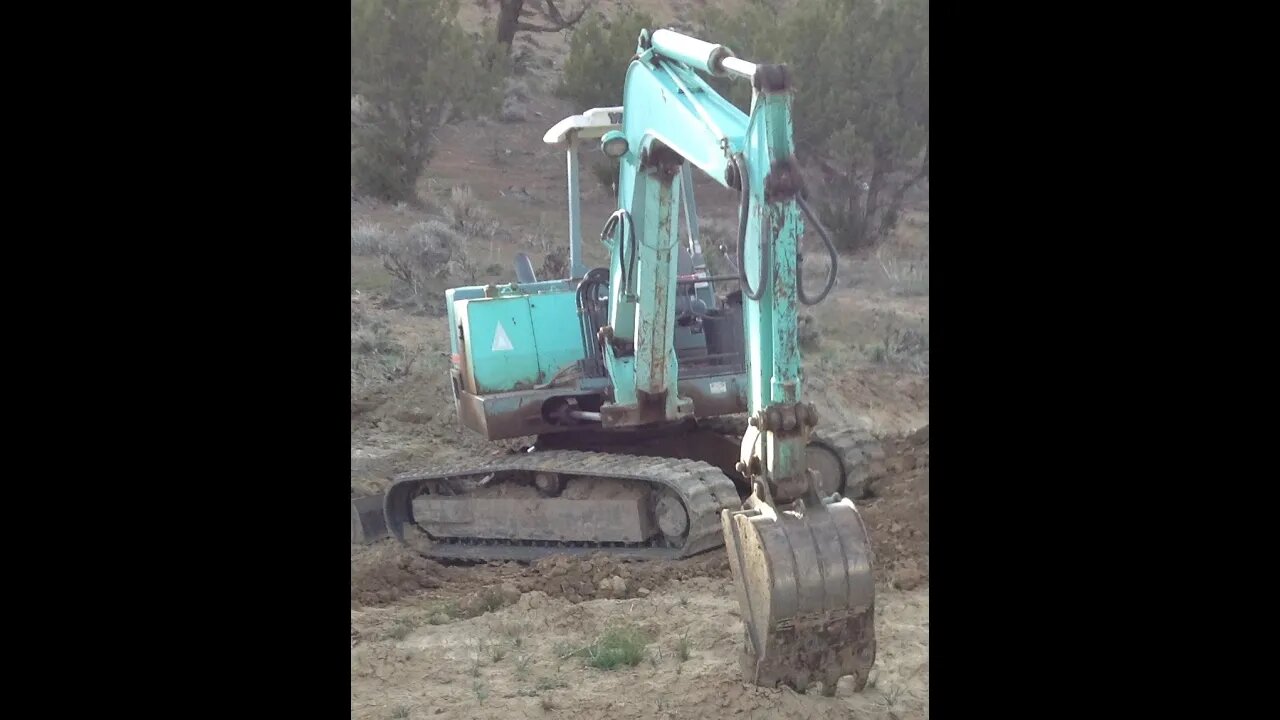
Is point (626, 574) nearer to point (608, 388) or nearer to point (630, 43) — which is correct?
point (608, 388)

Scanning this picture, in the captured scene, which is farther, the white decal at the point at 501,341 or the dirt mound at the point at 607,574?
the white decal at the point at 501,341

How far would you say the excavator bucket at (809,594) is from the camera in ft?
16.8

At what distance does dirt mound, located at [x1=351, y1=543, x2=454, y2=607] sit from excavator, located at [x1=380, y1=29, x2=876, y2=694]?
0.79ft

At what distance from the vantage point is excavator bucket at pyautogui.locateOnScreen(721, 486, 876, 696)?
512cm

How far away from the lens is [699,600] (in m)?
7.07

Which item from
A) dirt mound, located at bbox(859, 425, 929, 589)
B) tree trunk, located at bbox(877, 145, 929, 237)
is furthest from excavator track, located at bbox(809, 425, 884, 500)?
tree trunk, located at bbox(877, 145, 929, 237)

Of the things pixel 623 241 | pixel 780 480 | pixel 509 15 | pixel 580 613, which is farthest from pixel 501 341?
pixel 509 15

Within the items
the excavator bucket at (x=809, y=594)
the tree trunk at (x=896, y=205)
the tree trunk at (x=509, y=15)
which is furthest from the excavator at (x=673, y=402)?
the tree trunk at (x=509, y=15)

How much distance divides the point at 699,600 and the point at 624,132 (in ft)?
8.78

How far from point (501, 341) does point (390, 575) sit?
66.3 inches

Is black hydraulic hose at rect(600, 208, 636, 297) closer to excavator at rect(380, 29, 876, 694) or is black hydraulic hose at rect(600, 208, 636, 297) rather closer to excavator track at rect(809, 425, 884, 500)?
excavator at rect(380, 29, 876, 694)

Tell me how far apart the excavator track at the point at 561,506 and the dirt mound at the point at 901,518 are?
99cm

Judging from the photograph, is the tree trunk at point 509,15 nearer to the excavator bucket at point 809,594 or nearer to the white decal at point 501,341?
the white decal at point 501,341

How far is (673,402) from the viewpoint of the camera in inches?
316
